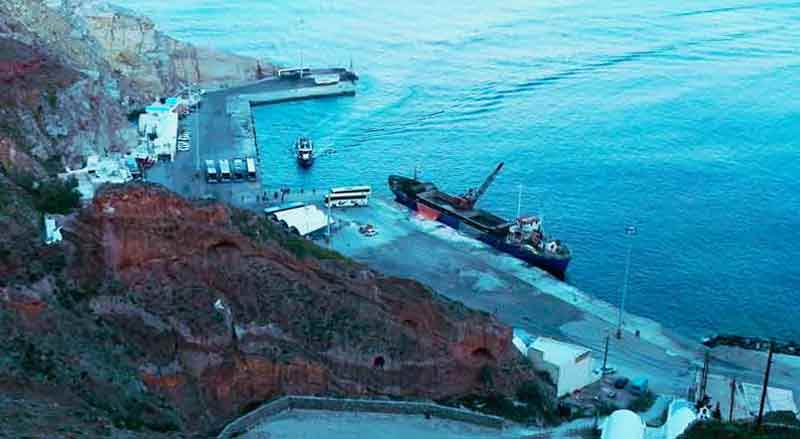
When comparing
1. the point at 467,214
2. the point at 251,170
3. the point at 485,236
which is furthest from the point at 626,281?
the point at 251,170

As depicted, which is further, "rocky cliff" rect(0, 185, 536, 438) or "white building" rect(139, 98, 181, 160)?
"white building" rect(139, 98, 181, 160)

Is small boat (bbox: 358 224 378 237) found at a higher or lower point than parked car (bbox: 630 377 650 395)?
higher

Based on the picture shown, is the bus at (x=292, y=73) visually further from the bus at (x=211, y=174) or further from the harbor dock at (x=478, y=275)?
the bus at (x=211, y=174)

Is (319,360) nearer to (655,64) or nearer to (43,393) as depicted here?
(43,393)

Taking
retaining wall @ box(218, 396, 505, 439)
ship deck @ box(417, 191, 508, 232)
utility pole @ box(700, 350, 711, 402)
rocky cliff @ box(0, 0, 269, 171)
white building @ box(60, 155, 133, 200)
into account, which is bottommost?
utility pole @ box(700, 350, 711, 402)

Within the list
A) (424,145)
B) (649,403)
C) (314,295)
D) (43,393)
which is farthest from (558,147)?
(43,393)

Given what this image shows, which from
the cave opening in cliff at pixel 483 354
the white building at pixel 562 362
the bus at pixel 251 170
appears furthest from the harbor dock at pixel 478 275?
the cave opening in cliff at pixel 483 354

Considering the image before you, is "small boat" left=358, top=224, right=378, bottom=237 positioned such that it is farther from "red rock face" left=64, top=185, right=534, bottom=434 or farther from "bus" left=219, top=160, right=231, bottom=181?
"red rock face" left=64, top=185, right=534, bottom=434

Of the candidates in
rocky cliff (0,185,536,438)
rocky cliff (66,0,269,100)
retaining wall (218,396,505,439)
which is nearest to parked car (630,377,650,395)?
rocky cliff (0,185,536,438)
